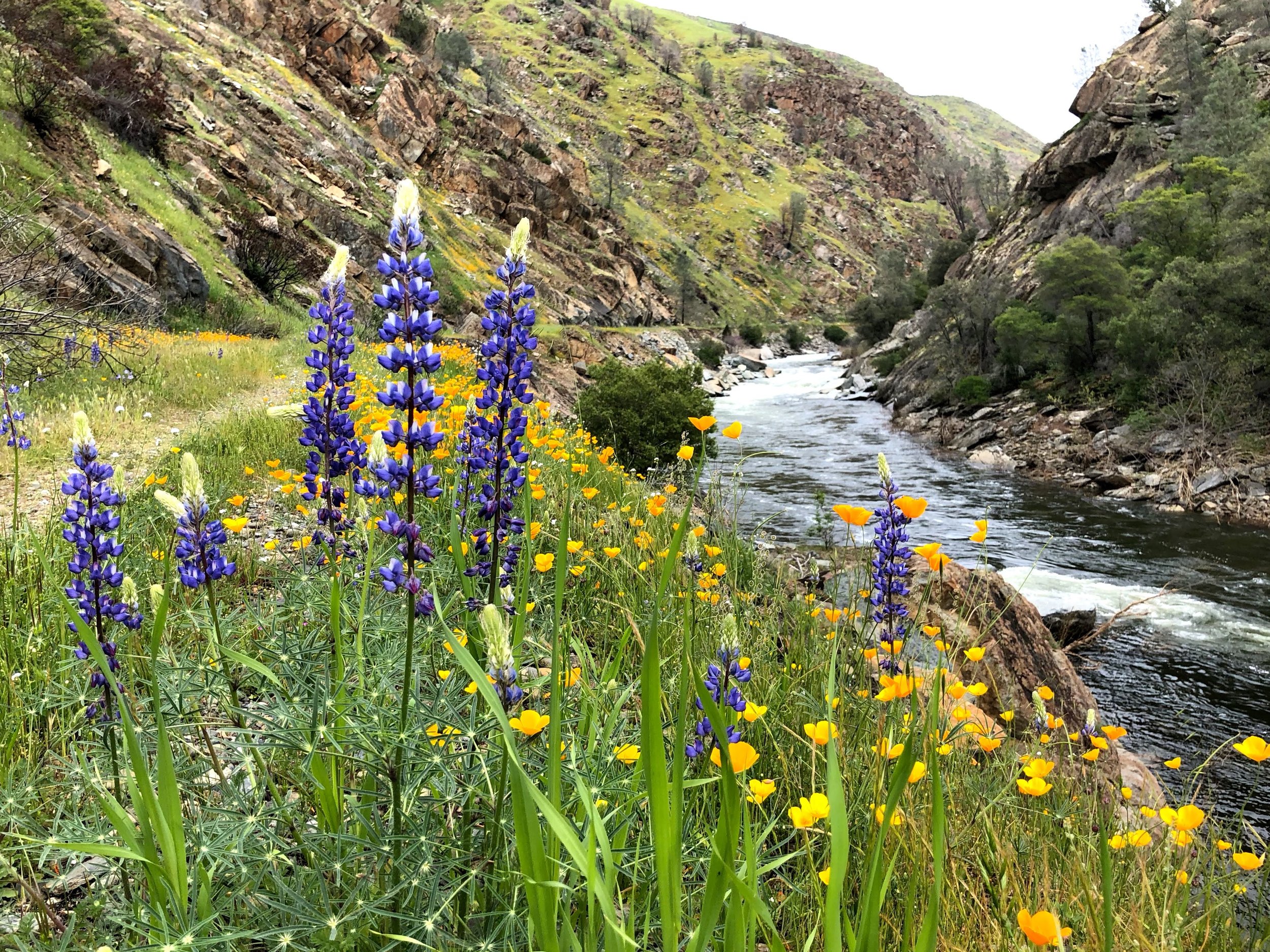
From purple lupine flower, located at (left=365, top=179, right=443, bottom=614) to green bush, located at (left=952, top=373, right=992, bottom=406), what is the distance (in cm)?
3245

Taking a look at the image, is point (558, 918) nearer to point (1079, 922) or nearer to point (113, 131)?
point (1079, 922)

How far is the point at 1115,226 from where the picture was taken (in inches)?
1382

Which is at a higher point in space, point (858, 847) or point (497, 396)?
point (497, 396)

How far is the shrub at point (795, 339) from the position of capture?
7306 cm

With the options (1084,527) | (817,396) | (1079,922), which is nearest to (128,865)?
(1079,922)

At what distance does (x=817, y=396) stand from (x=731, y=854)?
1686 inches

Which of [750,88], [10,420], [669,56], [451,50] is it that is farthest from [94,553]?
[750,88]

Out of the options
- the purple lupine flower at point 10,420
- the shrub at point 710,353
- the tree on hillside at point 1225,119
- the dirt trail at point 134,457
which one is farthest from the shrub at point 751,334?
the purple lupine flower at point 10,420

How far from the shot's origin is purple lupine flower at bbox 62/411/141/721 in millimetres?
1883

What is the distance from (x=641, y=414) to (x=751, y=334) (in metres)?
54.4

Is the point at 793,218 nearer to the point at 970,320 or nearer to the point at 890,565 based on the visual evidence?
the point at 970,320

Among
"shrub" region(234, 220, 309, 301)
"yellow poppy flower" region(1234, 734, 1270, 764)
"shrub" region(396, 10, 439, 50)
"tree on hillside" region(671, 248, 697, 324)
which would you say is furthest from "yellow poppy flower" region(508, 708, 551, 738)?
"tree on hillside" region(671, 248, 697, 324)

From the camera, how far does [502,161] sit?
1864 inches

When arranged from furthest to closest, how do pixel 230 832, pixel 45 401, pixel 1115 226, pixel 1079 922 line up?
pixel 1115 226
pixel 45 401
pixel 1079 922
pixel 230 832
